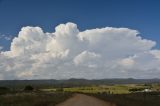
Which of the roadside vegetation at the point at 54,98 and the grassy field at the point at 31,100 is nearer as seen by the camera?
the grassy field at the point at 31,100

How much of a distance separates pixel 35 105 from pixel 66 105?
157 inches

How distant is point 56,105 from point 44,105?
170 centimetres

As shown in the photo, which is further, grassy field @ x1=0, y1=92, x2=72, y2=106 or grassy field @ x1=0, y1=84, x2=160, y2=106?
grassy field @ x1=0, y1=84, x2=160, y2=106

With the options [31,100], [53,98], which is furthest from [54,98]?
[31,100]

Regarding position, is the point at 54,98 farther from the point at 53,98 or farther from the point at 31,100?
the point at 31,100

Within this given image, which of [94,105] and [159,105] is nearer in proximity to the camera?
[94,105]

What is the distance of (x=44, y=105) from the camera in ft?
128

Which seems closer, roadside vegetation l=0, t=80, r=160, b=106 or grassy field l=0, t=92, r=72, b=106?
grassy field l=0, t=92, r=72, b=106

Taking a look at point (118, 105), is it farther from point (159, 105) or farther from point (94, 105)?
point (159, 105)

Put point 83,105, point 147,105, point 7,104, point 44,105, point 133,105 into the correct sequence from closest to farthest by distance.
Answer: point 83,105, point 44,105, point 7,104, point 133,105, point 147,105

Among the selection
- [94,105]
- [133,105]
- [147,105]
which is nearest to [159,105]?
[147,105]

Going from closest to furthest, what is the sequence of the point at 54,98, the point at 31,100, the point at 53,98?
the point at 31,100 → the point at 54,98 → the point at 53,98

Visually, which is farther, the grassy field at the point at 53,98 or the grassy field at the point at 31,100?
the grassy field at the point at 53,98

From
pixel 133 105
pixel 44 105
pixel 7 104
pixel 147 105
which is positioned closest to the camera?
pixel 44 105
